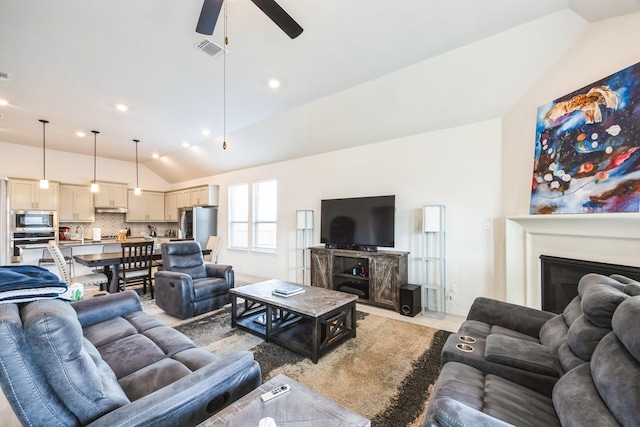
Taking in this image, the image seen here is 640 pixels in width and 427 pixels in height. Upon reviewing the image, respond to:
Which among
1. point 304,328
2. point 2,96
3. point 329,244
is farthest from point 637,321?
point 2,96

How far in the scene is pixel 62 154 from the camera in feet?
21.6

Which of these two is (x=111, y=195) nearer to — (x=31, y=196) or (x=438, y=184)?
(x=31, y=196)

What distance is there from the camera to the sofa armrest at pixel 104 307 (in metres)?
2.22

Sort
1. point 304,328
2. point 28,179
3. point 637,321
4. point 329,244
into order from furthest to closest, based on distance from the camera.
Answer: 1. point 28,179
2. point 329,244
3. point 304,328
4. point 637,321

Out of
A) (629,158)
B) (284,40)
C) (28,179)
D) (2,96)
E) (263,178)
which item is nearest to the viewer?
(629,158)

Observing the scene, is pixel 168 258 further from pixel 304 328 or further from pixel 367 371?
pixel 367 371

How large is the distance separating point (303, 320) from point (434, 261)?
2.13m

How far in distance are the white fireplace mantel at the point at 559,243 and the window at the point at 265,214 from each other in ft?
14.7

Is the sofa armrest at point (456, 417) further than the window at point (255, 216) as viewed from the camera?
No

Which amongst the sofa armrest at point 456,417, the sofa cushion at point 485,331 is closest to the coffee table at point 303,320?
the sofa cushion at point 485,331

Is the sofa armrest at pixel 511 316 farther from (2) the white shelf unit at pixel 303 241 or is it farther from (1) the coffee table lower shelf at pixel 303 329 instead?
(2) the white shelf unit at pixel 303 241

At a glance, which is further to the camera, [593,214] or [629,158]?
[593,214]

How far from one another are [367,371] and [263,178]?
4885 millimetres

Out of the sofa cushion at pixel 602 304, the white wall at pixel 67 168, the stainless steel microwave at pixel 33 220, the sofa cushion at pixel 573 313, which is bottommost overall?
the sofa cushion at pixel 573 313
